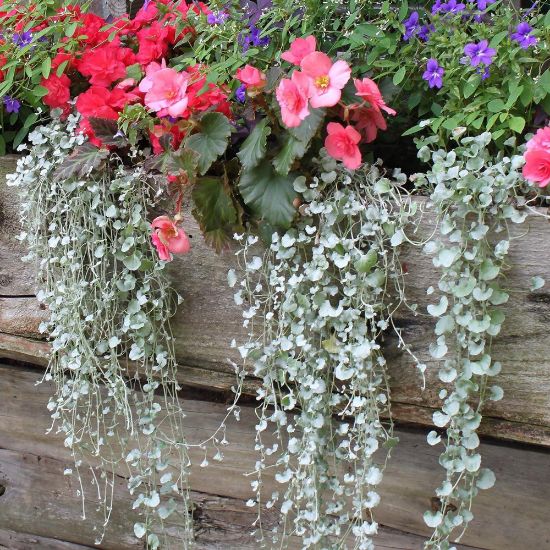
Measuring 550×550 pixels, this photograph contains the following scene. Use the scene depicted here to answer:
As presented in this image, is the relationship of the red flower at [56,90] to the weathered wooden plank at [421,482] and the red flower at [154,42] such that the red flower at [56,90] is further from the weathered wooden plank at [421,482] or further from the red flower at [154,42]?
the weathered wooden plank at [421,482]

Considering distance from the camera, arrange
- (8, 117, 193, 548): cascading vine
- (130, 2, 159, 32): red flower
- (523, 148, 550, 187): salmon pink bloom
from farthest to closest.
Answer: (130, 2, 159, 32): red flower → (8, 117, 193, 548): cascading vine → (523, 148, 550, 187): salmon pink bloom

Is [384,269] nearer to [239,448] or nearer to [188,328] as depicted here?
[188,328]

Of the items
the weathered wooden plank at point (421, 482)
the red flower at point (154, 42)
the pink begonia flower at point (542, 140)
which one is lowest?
the weathered wooden plank at point (421, 482)

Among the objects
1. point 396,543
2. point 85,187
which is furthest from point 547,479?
point 85,187

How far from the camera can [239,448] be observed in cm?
165

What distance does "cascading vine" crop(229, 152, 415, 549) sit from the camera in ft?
3.87

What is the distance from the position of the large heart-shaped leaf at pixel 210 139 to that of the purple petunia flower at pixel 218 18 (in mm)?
286

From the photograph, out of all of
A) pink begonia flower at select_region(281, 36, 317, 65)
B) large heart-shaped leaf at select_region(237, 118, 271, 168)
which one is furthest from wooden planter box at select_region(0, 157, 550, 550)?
pink begonia flower at select_region(281, 36, 317, 65)

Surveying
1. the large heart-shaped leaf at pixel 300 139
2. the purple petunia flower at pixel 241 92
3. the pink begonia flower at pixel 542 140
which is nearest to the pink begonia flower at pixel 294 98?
the large heart-shaped leaf at pixel 300 139

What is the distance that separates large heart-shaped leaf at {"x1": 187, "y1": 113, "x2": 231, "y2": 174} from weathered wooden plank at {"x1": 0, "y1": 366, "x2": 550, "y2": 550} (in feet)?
2.06

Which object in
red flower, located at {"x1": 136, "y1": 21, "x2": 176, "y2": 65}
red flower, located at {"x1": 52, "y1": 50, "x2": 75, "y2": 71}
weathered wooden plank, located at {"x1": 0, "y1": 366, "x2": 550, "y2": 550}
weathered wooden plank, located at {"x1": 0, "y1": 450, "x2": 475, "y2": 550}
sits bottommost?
weathered wooden plank, located at {"x1": 0, "y1": 450, "x2": 475, "y2": 550}

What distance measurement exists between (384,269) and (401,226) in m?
0.07

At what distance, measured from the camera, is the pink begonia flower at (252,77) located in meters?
1.19

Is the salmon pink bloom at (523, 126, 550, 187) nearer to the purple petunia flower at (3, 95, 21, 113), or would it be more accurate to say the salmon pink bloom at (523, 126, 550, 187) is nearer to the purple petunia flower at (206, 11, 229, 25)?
the purple petunia flower at (206, 11, 229, 25)
